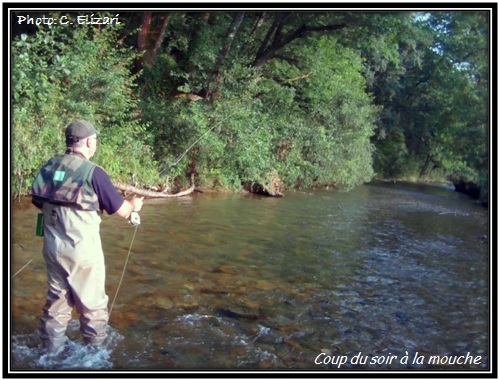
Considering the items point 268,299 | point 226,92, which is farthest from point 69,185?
point 226,92

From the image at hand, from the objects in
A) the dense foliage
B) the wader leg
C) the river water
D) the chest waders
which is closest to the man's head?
the chest waders

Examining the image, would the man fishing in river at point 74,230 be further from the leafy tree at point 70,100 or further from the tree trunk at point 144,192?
the tree trunk at point 144,192

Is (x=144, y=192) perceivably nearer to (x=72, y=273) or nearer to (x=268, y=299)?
(x=268, y=299)

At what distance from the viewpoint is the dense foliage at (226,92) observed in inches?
476

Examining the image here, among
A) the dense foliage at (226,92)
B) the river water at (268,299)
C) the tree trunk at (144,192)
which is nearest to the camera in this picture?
the river water at (268,299)

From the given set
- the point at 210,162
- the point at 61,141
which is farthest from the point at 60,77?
the point at 210,162

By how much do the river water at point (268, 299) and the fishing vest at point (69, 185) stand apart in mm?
885

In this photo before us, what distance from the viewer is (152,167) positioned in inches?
626

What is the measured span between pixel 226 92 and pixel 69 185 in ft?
46.7

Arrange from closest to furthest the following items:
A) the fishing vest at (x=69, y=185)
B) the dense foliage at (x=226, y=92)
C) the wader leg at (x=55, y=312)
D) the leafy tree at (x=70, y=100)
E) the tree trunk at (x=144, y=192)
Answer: the fishing vest at (x=69, y=185)
the wader leg at (x=55, y=312)
the leafy tree at (x=70, y=100)
the dense foliage at (x=226, y=92)
the tree trunk at (x=144, y=192)

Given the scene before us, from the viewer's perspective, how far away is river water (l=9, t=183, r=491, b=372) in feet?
15.3

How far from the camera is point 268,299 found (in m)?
6.31

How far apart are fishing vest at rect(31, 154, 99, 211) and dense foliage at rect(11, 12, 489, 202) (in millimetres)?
4556

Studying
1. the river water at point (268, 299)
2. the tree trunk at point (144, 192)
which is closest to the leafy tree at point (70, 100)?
the tree trunk at point (144, 192)
